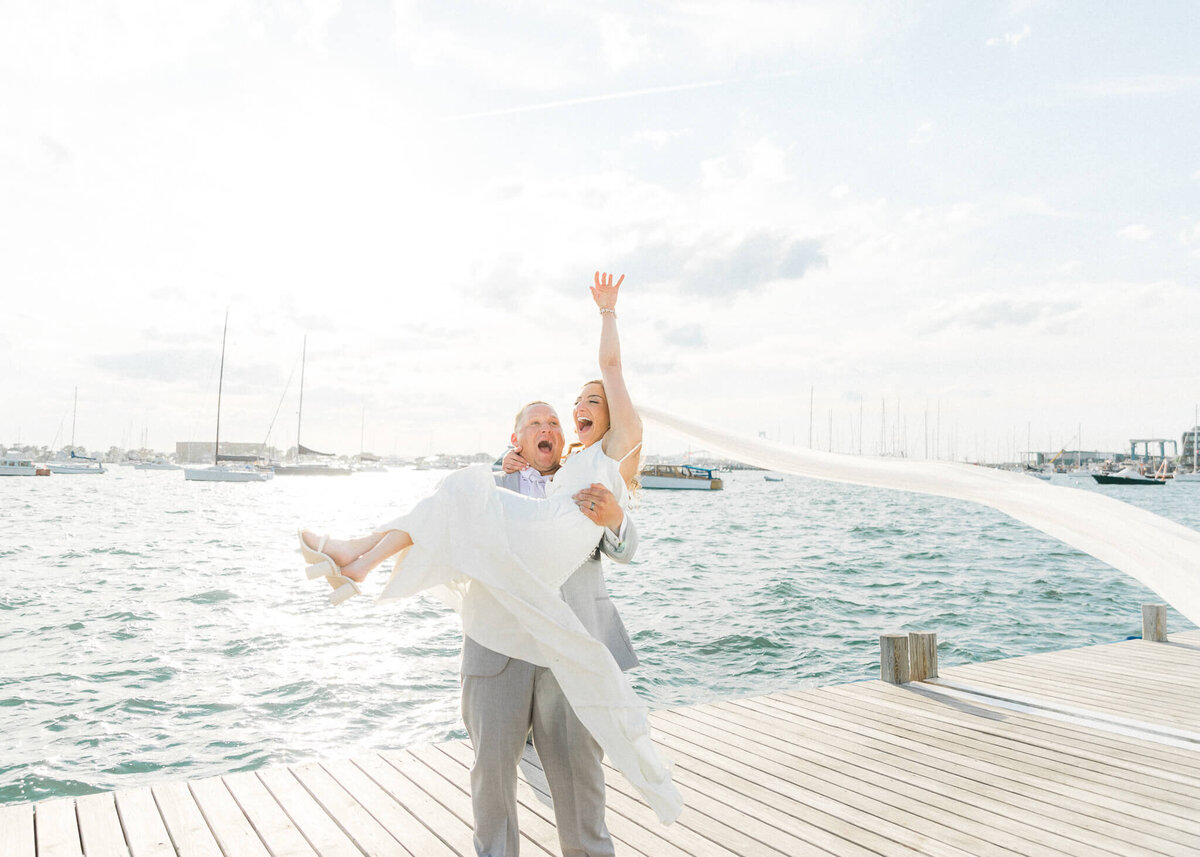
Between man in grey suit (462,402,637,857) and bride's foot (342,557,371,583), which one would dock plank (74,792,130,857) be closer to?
man in grey suit (462,402,637,857)

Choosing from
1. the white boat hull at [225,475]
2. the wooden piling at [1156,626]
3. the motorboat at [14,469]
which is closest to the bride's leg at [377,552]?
the wooden piling at [1156,626]

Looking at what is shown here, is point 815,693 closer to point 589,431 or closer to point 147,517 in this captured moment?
point 589,431

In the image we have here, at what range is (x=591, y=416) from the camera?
244cm

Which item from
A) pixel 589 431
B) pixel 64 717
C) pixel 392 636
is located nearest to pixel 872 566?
pixel 392 636

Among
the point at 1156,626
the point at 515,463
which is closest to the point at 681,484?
the point at 1156,626

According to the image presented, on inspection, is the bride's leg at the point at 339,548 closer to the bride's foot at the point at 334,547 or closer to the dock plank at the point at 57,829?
the bride's foot at the point at 334,547

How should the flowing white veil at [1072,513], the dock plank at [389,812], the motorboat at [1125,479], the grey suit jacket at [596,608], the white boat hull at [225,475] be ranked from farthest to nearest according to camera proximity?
the motorboat at [1125,479] < the white boat hull at [225,475] < the dock plank at [389,812] < the grey suit jacket at [596,608] < the flowing white veil at [1072,513]

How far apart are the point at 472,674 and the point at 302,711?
6.68 metres

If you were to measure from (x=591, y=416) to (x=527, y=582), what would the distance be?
0.59 m

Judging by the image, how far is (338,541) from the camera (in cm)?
184

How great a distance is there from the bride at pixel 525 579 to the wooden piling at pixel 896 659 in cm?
375

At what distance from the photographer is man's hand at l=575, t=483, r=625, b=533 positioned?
2145 millimetres

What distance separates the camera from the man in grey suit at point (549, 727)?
2162mm

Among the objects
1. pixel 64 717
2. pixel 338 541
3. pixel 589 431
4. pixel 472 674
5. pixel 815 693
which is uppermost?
pixel 589 431
